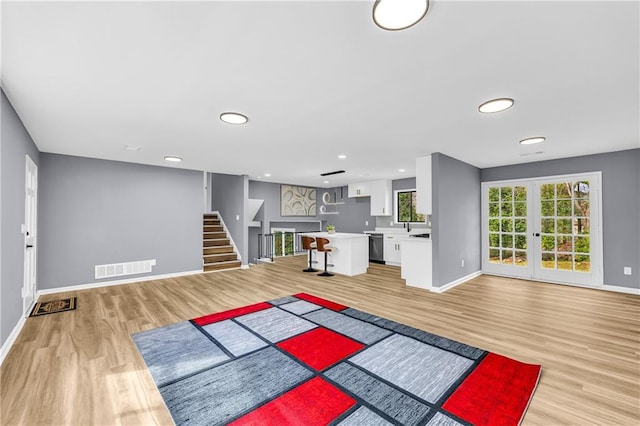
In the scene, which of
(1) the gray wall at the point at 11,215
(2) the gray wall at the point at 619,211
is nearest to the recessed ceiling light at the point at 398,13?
(1) the gray wall at the point at 11,215

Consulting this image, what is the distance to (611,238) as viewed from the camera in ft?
15.3

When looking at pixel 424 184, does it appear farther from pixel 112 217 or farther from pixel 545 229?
pixel 112 217

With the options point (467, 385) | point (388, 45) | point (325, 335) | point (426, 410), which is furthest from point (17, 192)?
point (467, 385)

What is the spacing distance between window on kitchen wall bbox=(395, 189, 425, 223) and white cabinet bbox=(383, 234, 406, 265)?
34.9 inches

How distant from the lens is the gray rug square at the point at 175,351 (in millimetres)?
2238

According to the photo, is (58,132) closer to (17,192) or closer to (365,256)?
(17,192)

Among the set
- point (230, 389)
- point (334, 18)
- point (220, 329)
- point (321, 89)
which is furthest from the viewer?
point (220, 329)

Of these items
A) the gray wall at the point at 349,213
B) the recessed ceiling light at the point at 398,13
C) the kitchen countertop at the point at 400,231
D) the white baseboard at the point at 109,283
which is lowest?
the white baseboard at the point at 109,283

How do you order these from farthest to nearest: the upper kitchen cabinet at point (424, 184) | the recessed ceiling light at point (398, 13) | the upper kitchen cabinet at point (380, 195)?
1. the upper kitchen cabinet at point (380, 195)
2. the upper kitchen cabinet at point (424, 184)
3. the recessed ceiling light at point (398, 13)

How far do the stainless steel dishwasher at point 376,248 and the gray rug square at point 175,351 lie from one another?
18.5 ft

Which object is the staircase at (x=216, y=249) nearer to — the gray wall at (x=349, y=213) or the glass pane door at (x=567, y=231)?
the gray wall at (x=349, y=213)

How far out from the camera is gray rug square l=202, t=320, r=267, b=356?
2.61 metres

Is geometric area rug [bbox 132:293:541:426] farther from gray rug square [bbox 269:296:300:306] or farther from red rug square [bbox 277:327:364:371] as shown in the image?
gray rug square [bbox 269:296:300:306]

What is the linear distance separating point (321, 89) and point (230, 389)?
2.50 m
